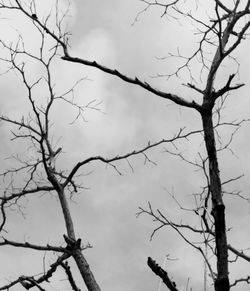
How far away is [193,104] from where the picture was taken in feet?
15.2

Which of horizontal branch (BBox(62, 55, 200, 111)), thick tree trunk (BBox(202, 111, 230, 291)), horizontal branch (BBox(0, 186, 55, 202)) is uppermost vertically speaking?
horizontal branch (BBox(0, 186, 55, 202))

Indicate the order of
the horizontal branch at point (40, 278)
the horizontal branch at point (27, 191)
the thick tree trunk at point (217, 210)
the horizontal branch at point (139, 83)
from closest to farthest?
1. the thick tree trunk at point (217, 210)
2. the horizontal branch at point (139, 83)
3. the horizontal branch at point (40, 278)
4. the horizontal branch at point (27, 191)

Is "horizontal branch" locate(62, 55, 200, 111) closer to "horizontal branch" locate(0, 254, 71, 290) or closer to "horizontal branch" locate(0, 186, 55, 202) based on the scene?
"horizontal branch" locate(0, 254, 71, 290)

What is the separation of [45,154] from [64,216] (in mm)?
1518

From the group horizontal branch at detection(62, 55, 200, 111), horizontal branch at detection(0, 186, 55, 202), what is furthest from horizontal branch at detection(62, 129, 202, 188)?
horizontal branch at detection(62, 55, 200, 111)

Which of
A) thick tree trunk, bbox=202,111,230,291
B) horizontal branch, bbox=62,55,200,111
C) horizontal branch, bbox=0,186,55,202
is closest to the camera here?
thick tree trunk, bbox=202,111,230,291

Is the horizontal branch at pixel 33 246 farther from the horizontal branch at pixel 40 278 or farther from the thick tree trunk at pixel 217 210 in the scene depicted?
the thick tree trunk at pixel 217 210

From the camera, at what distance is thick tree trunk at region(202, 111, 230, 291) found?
12.9 feet

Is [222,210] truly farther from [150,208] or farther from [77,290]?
[77,290]

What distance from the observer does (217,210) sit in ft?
13.4

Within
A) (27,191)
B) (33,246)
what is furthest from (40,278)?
(27,191)

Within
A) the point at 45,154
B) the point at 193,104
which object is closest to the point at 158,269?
the point at 193,104

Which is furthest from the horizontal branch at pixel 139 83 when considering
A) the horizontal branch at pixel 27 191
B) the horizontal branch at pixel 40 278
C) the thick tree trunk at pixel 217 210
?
the horizontal branch at pixel 27 191

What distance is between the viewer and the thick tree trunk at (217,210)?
3.93m
